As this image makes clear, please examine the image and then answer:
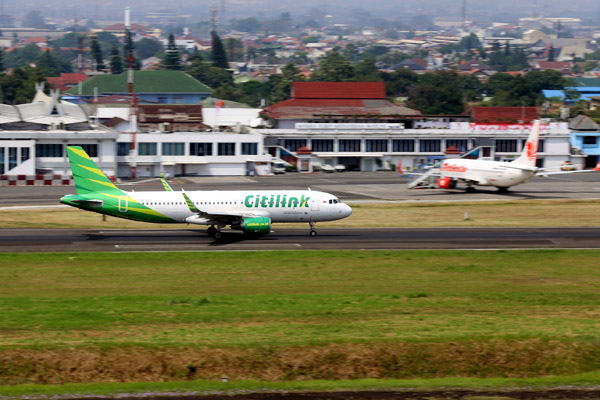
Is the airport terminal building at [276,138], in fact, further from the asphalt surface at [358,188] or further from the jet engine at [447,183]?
the jet engine at [447,183]

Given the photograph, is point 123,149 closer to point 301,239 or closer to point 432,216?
point 432,216

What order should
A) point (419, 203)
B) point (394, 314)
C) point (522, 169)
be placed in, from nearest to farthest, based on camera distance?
point (394, 314)
point (419, 203)
point (522, 169)

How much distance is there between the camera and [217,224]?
59625 mm

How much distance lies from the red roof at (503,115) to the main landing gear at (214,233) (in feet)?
368

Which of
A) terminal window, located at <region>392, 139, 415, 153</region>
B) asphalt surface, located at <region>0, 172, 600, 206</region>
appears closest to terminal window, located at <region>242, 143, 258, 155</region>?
asphalt surface, located at <region>0, 172, 600, 206</region>

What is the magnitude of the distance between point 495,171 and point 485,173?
136 cm

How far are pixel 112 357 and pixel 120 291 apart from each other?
1177cm

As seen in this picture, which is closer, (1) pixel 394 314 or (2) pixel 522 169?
(1) pixel 394 314

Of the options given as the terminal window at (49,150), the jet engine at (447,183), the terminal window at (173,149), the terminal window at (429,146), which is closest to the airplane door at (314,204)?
the jet engine at (447,183)

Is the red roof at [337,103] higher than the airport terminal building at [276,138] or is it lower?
higher

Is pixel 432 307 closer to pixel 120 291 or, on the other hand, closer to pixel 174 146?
pixel 120 291

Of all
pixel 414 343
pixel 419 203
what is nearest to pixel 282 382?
pixel 414 343

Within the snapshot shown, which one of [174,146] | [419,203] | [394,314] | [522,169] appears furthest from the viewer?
[174,146]

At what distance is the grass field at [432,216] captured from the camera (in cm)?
Result: 6894
